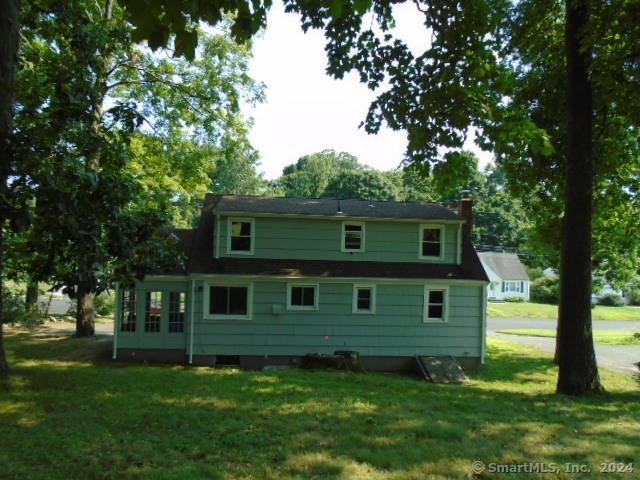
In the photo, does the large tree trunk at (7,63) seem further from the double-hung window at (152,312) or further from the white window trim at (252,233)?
the white window trim at (252,233)

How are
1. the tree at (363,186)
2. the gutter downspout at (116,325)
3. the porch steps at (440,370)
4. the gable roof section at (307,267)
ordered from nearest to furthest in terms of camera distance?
the porch steps at (440,370) → the gutter downspout at (116,325) → the gable roof section at (307,267) → the tree at (363,186)

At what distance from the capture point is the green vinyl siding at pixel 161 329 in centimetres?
1775

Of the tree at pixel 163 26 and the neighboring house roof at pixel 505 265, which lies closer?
the tree at pixel 163 26

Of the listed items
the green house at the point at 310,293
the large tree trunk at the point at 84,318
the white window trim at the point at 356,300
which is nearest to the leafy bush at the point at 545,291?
the green house at the point at 310,293

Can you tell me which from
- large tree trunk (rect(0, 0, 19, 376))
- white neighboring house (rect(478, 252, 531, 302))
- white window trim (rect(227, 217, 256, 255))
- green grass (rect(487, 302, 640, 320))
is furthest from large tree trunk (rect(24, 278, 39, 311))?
white neighboring house (rect(478, 252, 531, 302))

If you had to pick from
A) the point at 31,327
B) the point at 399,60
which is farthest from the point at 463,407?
the point at 31,327

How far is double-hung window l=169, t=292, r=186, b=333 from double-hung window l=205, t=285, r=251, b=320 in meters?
1.01

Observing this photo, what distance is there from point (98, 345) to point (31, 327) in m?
7.52

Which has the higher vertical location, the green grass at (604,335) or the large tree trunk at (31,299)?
the large tree trunk at (31,299)

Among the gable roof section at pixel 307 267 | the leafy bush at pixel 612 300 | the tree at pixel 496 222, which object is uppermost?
the tree at pixel 496 222

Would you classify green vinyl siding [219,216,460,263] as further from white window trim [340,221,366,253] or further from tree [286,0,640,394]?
tree [286,0,640,394]

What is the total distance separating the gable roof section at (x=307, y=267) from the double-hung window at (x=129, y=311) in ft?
7.24

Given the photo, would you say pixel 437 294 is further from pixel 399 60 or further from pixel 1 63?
pixel 1 63

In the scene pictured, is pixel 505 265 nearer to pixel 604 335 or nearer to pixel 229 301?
pixel 604 335
